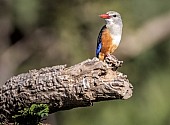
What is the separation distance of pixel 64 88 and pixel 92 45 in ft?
18.4

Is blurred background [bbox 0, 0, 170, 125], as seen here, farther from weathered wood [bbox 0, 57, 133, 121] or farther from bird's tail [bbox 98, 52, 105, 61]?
weathered wood [bbox 0, 57, 133, 121]

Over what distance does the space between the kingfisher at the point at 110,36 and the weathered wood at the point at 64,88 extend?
135 centimetres

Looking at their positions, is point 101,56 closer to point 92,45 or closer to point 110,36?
point 110,36

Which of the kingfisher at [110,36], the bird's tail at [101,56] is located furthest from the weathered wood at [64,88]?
the kingfisher at [110,36]

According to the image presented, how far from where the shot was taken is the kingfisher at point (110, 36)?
3.46 m

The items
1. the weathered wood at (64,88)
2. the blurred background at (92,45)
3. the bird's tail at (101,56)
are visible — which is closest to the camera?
the weathered wood at (64,88)

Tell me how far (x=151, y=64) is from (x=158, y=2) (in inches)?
43.0

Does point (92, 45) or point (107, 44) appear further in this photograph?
point (92, 45)

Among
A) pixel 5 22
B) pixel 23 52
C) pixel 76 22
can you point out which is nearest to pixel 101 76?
pixel 76 22

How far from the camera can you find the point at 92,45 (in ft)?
25.0

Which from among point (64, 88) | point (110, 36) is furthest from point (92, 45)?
point (64, 88)

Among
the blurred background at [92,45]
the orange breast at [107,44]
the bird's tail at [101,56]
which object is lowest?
the bird's tail at [101,56]

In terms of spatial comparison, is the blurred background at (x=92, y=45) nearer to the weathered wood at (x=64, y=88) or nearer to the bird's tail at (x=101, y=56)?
the bird's tail at (x=101, y=56)

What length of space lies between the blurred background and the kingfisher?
349 cm
